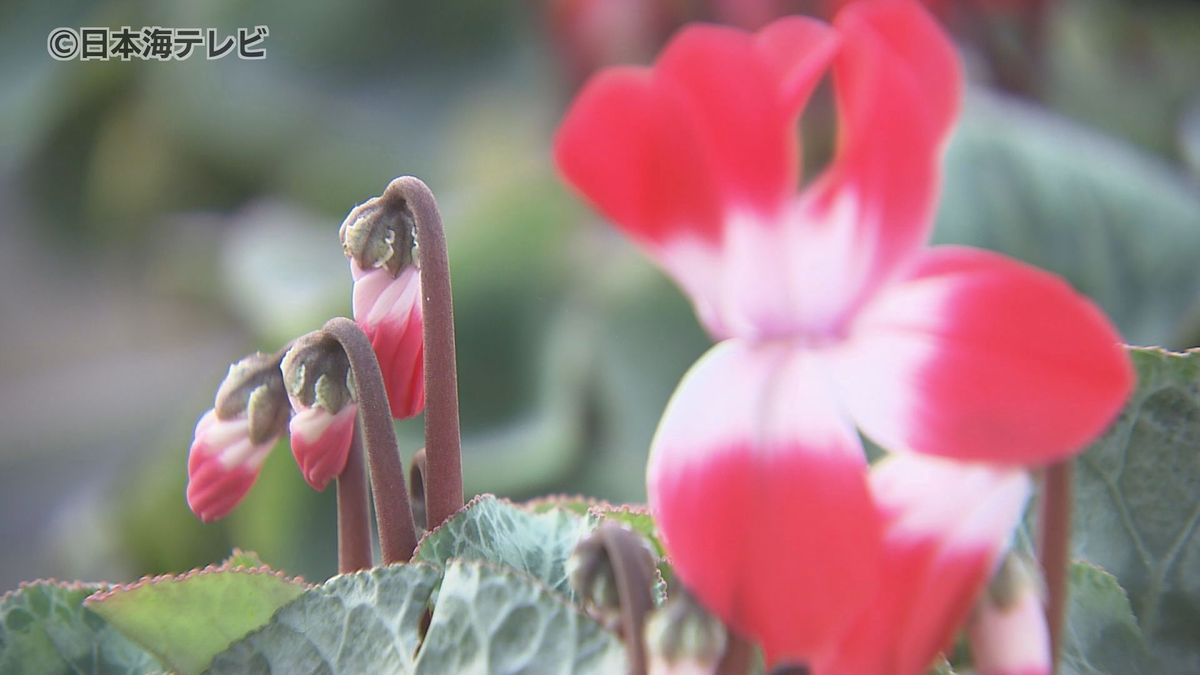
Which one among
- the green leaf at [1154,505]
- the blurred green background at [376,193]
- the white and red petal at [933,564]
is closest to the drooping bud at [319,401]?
the white and red petal at [933,564]

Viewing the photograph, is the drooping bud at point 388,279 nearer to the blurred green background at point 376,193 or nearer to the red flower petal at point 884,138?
the red flower petal at point 884,138

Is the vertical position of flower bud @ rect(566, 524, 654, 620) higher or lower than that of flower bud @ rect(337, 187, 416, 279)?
lower

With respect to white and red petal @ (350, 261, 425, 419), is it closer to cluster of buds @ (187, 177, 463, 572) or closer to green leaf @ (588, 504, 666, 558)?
cluster of buds @ (187, 177, 463, 572)

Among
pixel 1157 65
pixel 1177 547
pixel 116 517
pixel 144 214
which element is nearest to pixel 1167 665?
pixel 1177 547

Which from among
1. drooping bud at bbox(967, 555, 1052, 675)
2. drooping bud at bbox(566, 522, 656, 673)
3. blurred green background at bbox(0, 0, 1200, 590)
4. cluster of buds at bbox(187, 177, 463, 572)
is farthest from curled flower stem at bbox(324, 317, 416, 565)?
blurred green background at bbox(0, 0, 1200, 590)

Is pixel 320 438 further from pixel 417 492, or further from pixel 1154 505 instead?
pixel 1154 505

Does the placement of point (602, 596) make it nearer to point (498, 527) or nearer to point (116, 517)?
point (498, 527)
